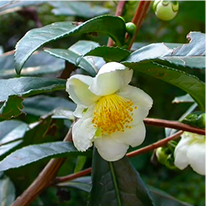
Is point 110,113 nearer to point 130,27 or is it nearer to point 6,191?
point 130,27

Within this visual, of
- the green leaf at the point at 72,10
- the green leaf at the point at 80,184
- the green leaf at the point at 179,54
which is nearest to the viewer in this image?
the green leaf at the point at 179,54

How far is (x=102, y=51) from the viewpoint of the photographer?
23.1 inches

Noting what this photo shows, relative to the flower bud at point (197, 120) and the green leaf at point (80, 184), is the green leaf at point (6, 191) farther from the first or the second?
the flower bud at point (197, 120)

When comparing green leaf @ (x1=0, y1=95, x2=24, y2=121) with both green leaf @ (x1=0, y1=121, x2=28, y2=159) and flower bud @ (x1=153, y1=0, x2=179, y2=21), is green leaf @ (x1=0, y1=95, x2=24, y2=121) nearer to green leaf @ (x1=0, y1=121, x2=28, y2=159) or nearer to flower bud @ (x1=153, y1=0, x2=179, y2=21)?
green leaf @ (x1=0, y1=121, x2=28, y2=159)

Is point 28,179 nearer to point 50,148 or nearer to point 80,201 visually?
point 50,148

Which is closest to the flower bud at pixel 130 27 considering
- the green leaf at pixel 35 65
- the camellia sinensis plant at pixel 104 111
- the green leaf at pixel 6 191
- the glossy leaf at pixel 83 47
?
the camellia sinensis plant at pixel 104 111

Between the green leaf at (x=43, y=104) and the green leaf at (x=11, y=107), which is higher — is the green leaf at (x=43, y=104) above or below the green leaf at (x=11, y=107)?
below

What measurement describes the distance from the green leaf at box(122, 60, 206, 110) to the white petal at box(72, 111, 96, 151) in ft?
0.35

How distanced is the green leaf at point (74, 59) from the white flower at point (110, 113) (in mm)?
96

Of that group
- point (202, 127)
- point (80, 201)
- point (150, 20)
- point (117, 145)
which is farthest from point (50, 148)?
point (150, 20)

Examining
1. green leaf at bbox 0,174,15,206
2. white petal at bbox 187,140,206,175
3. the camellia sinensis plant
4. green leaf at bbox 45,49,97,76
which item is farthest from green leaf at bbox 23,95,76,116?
white petal at bbox 187,140,206,175

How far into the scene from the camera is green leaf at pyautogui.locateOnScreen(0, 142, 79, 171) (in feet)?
2.15


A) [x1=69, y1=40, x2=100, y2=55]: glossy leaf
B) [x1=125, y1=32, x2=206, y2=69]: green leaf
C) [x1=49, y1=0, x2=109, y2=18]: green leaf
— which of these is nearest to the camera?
[x1=125, y1=32, x2=206, y2=69]: green leaf

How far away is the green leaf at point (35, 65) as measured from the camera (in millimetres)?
982
